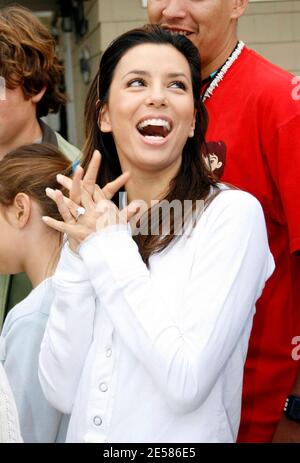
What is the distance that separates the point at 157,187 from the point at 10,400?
2.18 ft

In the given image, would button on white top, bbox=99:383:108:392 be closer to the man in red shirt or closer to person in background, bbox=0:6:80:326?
the man in red shirt

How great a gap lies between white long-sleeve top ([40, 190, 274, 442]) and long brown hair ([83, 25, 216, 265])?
8 centimetres

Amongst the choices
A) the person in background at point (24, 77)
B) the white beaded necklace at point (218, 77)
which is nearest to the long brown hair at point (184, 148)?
the white beaded necklace at point (218, 77)

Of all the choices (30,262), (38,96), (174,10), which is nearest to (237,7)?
(174,10)

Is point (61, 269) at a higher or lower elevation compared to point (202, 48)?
lower

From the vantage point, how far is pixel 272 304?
7.45ft

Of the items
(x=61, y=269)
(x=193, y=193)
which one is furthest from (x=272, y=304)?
(x=61, y=269)

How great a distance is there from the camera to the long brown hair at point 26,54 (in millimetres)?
2889

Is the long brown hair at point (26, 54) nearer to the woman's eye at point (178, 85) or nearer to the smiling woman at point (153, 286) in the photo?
the smiling woman at point (153, 286)

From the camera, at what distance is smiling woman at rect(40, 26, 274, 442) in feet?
5.45

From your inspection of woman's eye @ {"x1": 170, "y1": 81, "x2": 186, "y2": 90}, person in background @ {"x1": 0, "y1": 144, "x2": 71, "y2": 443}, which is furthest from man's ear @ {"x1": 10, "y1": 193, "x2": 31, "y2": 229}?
woman's eye @ {"x1": 170, "y1": 81, "x2": 186, "y2": 90}

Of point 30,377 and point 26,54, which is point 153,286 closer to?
Answer: point 30,377

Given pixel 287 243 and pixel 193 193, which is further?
pixel 287 243

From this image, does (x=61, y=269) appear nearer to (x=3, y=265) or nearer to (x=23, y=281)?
(x=3, y=265)
